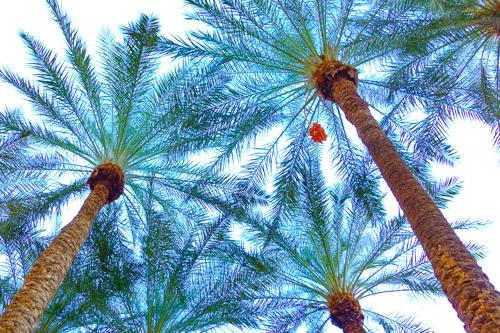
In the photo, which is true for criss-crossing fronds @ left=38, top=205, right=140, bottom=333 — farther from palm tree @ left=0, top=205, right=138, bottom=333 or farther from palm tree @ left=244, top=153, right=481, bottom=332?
palm tree @ left=244, top=153, right=481, bottom=332

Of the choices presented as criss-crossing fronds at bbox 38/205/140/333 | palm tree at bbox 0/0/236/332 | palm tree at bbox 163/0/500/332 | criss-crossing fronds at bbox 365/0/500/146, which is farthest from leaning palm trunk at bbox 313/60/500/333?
criss-crossing fronds at bbox 38/205/140/333

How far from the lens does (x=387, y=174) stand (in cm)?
711

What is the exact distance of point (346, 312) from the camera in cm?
1072

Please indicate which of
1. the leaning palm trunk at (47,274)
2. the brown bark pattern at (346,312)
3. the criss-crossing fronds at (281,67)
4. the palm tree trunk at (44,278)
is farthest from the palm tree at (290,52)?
the palm tree trunk at (44,278)

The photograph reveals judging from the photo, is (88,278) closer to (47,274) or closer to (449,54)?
(47,274)

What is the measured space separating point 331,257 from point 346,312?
1.37 metres

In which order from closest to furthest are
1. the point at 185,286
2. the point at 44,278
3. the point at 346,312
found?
the point at 44,278 → the point at 185,286 → the point at 346,312

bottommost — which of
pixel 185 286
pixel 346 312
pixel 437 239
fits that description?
pixel 437 239

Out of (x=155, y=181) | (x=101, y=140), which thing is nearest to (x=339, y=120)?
(x=155, y=181)

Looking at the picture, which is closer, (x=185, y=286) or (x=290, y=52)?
(x=185, y=286)

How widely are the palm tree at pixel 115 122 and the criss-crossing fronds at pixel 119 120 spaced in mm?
20

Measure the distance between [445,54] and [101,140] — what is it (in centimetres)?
713

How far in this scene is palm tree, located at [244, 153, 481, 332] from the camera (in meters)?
11.2

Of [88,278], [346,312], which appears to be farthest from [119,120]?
[346,312]
